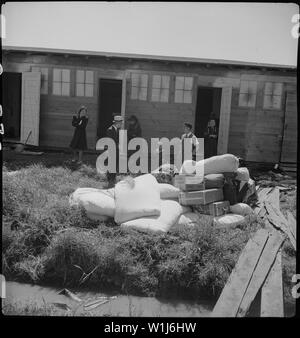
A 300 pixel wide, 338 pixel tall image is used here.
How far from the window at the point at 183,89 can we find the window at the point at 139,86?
890 millimetres

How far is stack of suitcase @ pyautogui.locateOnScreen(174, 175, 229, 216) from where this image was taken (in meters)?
4.94

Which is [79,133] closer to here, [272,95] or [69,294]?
[272,95]

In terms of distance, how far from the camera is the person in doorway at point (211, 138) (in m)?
9.84

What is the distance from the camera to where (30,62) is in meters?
10.5

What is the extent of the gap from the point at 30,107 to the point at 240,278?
8.83 meters

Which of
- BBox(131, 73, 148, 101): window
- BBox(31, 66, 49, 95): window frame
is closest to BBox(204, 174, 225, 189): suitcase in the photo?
BBox(131, 73, 148, 101): window

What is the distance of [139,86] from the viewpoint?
10.4 meters

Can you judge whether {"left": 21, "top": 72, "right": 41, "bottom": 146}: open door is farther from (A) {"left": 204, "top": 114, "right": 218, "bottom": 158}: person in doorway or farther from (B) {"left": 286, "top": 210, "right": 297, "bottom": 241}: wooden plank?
(B) {"left": 286, "top": 210, "right": 297, "bottom": 241}: wooden plank

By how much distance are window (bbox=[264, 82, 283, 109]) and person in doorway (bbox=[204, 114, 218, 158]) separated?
168 centimetres

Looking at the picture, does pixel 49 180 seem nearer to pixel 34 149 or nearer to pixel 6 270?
pixel 6 270

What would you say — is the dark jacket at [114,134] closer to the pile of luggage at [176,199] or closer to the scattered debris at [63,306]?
the pile of luggage at [176,199]

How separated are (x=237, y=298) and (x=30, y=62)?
938 cm

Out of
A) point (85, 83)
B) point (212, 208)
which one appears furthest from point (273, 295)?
point (85, 83)
